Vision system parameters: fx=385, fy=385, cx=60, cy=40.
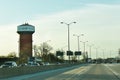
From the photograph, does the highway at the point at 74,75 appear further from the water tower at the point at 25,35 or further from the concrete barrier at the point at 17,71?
the water tower at the point at 25,35

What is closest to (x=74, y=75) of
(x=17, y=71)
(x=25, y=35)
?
(x=17, y=71)

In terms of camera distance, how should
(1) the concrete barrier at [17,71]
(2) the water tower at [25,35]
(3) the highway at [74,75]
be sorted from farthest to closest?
1. (2) the water tower at [25,35]
2. (1) the concrete barrier at [17,71]
3. (3) the highway at [74,75]

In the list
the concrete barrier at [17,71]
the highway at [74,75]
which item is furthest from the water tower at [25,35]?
the highway at [74,75]

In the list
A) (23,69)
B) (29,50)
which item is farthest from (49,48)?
(23,69)

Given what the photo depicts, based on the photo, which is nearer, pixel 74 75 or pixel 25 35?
pixel 74 75

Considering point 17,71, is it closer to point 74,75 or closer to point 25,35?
point 74,75

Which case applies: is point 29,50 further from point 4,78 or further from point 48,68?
point 4,78

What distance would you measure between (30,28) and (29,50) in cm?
1343

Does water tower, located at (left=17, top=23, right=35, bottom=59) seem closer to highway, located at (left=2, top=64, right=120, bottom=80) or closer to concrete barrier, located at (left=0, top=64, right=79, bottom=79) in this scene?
concrete barrier, located at (left=0, top=64, right=79, bottom=79)

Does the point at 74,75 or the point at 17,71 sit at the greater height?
the point at 17,71

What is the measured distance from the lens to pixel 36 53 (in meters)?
185

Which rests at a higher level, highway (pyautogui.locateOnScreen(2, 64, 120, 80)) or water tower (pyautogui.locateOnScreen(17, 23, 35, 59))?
water tower (pyautogui.locateOnScreen(17, 23, 35, 59))

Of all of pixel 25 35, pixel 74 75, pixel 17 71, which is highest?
pixel 25 35

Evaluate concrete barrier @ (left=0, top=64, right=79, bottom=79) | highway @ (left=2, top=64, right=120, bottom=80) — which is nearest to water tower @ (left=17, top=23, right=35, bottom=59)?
concrete barrier @ (left=0, top=64, right=79, bottom=79)
